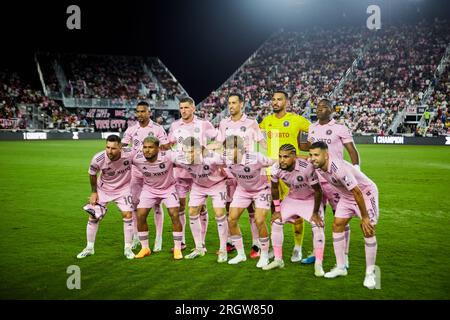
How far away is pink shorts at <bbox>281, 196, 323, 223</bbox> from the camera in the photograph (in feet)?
19.5

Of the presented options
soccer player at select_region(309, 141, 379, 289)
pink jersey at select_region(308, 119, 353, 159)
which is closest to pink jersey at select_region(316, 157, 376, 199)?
soccer player at select_region(309, 141, 379, 289)

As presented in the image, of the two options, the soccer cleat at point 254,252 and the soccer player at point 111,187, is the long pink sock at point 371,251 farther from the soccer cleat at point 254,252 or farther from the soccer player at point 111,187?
the soccer player at point 111,187

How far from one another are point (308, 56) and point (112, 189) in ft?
143

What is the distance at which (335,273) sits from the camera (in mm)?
5488

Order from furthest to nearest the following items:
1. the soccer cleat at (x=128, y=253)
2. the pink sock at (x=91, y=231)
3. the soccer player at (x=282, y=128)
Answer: the soccer player at (x=282, y=128), the pink sock at (x=91, y=231), the soccer cleat at (x=128, y=253)

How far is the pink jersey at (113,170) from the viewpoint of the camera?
669 centimetres

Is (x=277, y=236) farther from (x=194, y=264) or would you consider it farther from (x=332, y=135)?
(x=332, y=135)

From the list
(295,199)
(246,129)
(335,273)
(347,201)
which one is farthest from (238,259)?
(246,129)

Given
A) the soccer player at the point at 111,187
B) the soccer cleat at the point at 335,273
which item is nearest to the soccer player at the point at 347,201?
the soccer cleat at the point at 335,273

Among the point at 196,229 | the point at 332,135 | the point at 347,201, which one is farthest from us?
the point at 332,135

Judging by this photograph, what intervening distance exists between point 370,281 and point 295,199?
1460 mm

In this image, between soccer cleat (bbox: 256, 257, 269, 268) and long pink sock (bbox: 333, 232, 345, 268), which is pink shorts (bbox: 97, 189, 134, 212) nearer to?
soccer cleat (bbox: 256, 257, 269, 268)

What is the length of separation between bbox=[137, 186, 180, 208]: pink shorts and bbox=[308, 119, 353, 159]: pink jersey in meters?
2.28

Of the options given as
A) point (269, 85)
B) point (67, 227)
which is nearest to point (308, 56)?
point (269, 85)
